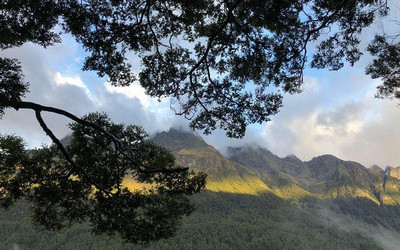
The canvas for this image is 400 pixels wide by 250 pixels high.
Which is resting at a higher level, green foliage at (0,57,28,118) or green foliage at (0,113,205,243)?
green foliage at (0,57,28,118)

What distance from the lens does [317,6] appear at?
8.54 meters

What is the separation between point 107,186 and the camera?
9.02 m

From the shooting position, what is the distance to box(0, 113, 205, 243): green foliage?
7953 mm

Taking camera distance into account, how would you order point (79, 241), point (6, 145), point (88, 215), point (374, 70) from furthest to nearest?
point (79, 241) → point (374, 70) → point (88, 215) → point (6, 145)

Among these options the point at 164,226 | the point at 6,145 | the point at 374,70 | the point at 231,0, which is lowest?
the point at 164,226

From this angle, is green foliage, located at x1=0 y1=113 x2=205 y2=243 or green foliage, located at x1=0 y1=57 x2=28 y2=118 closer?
green foliage, located at x1=0 y1=57 x2=28 y2=118

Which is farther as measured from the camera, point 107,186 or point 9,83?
point 107,186

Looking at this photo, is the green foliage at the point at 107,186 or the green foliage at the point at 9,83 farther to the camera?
the green foliage at the point at 107,186

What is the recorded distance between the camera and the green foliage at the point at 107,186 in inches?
313

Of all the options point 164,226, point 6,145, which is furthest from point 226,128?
point 6,145

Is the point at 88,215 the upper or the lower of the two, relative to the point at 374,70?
lower

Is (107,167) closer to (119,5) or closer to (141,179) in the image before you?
(141,179)

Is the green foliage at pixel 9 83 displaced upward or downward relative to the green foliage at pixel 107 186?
upward

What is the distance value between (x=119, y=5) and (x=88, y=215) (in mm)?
6510
